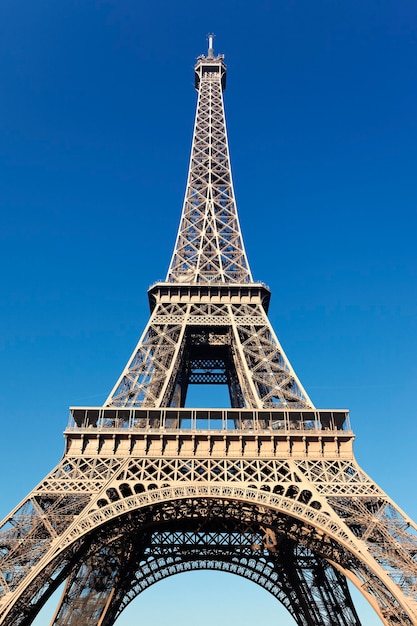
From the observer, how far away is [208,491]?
73.6 ft

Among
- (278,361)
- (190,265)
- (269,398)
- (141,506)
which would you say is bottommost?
(141,506)

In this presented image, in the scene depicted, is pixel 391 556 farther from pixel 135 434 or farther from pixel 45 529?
pixel 45 529

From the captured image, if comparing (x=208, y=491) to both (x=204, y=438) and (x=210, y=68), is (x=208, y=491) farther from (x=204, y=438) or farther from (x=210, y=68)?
(x=210, y=68)

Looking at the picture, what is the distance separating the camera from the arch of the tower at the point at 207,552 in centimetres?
2067

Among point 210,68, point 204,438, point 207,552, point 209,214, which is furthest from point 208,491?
point 210,68

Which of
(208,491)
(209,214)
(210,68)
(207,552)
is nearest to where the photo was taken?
(208,491)

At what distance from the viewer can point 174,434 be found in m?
24.2

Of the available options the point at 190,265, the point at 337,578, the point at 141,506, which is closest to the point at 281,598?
the point at 337,578

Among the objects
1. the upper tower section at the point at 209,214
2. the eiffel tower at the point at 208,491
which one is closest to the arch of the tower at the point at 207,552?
the eiffel tower at the point at 208,491

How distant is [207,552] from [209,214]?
22.2 metres

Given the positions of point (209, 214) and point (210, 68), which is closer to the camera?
point (209, 214)

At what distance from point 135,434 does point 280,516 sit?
23.3 ft

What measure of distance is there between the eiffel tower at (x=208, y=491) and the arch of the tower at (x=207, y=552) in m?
0.07

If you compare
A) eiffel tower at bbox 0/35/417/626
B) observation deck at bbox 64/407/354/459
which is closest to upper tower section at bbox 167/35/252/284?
eiffel tower at bbox 0/35/417/626
